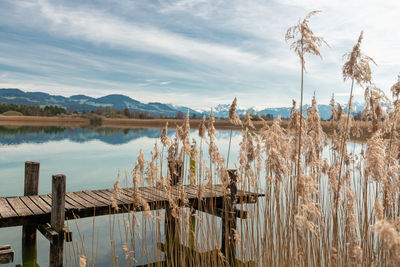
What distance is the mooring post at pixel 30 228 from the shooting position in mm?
5809

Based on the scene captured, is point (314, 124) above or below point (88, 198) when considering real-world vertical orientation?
above

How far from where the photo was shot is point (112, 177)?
17078 millimetres

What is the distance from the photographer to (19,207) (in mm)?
4867

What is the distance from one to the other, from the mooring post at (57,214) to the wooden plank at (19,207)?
0.41 meters

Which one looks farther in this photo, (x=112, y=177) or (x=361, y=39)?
(x=112, y=177)

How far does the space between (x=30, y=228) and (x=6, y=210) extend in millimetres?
1628

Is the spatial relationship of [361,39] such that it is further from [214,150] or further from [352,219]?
[214,150]

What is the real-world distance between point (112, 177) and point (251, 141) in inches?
606

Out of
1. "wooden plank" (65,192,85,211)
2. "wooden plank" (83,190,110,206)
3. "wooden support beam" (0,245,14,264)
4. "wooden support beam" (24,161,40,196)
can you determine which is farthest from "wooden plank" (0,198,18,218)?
"wooden support beam" (0,245,14,264)

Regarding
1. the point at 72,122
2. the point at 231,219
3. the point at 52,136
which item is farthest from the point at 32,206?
the point at 72,122

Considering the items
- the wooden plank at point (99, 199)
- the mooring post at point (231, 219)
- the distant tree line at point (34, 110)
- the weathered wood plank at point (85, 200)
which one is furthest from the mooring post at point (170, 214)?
the distant tree line at point (34, 110)

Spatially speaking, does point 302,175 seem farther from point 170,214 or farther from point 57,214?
point 170,214

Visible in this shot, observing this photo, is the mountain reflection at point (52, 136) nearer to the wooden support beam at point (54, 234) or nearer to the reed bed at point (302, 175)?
the wooden support beam at point (54, 234)

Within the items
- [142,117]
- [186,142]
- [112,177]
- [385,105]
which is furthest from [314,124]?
[142,117]
